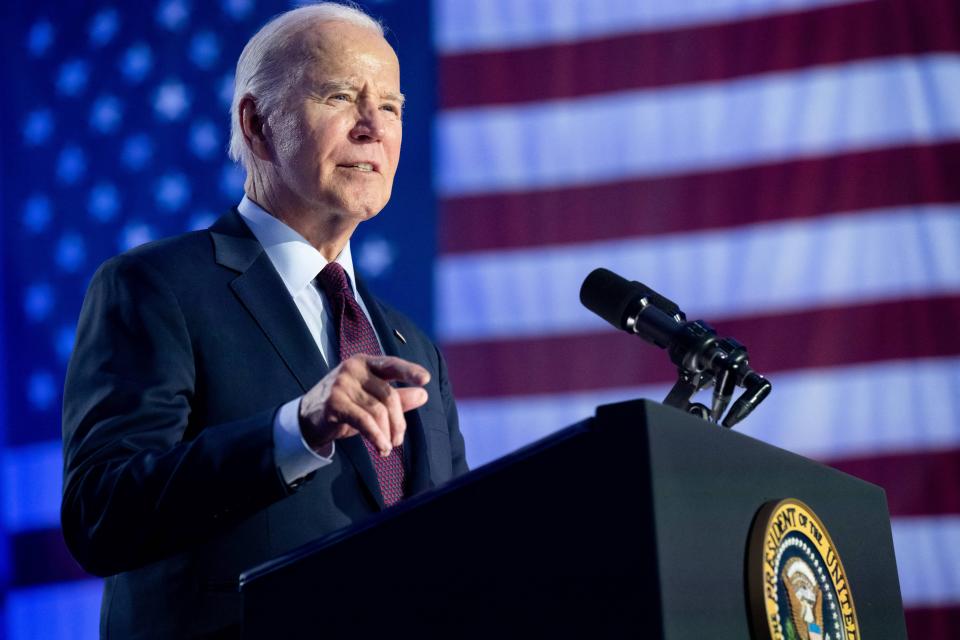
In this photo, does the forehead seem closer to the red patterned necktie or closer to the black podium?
the red patterned necktie

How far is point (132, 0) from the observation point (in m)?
3.58

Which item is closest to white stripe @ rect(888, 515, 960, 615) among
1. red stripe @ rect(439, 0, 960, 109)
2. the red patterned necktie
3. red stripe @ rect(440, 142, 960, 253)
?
red stripe @ rect(440, 142, 960, 253)

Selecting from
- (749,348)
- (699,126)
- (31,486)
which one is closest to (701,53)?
(699,126)

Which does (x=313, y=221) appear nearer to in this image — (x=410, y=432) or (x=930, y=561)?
(x=410, y=432)

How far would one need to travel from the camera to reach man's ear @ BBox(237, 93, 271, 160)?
5.49 ft

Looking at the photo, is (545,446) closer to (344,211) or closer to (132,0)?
(344,211)

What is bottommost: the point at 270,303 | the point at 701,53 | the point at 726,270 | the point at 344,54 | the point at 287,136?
the point at 270,303

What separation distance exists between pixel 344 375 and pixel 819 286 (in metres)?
2.30

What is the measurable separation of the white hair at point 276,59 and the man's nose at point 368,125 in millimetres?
110

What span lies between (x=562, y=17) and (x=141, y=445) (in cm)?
248

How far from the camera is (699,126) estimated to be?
3135 mm

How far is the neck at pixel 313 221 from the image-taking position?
1593mm

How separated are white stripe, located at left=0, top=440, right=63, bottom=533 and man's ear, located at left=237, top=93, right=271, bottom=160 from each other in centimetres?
198

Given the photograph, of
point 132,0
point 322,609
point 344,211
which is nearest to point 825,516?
point 322,609
